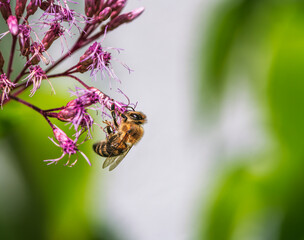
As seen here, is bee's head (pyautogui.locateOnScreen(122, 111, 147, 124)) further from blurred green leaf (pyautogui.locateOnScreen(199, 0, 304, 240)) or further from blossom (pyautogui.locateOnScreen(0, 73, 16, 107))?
blurred green leaf (pyautogui.locateOnScreen(199, 0, 304, 240))

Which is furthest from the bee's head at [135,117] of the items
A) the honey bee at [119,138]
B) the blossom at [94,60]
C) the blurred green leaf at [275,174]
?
the blurred green leaf at [275,174]

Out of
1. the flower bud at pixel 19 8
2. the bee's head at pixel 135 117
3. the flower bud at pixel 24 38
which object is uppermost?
the flower bud at pixel 19 8

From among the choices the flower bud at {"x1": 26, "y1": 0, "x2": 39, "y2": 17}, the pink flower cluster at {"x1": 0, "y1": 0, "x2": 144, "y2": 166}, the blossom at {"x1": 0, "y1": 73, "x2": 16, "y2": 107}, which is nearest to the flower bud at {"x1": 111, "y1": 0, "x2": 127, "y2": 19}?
the pink flower cluster at {"x1": 0, "y1": 0, "x2": 144, "y2": 166}

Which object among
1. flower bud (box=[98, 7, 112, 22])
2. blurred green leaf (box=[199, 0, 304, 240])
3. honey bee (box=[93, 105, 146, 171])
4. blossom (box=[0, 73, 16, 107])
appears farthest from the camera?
blurred green leaf (box=[199, 0, 304, 240])

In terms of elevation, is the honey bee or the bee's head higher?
the bee's head

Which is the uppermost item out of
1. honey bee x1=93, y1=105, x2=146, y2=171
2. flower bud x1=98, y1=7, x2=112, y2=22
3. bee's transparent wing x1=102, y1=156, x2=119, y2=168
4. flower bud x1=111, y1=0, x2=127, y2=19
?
flower bud x1=111, y1=0, x2=127, y2=19

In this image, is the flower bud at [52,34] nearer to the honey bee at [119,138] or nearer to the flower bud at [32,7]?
the flower bud at [32,7]

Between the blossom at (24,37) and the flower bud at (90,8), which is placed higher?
the flower bud at (90,8)

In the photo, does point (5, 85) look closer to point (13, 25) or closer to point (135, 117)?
point (13, 25)

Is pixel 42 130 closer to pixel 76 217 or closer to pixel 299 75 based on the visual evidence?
pixel 76 217

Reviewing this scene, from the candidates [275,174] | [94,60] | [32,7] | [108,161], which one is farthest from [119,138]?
[275,174]
